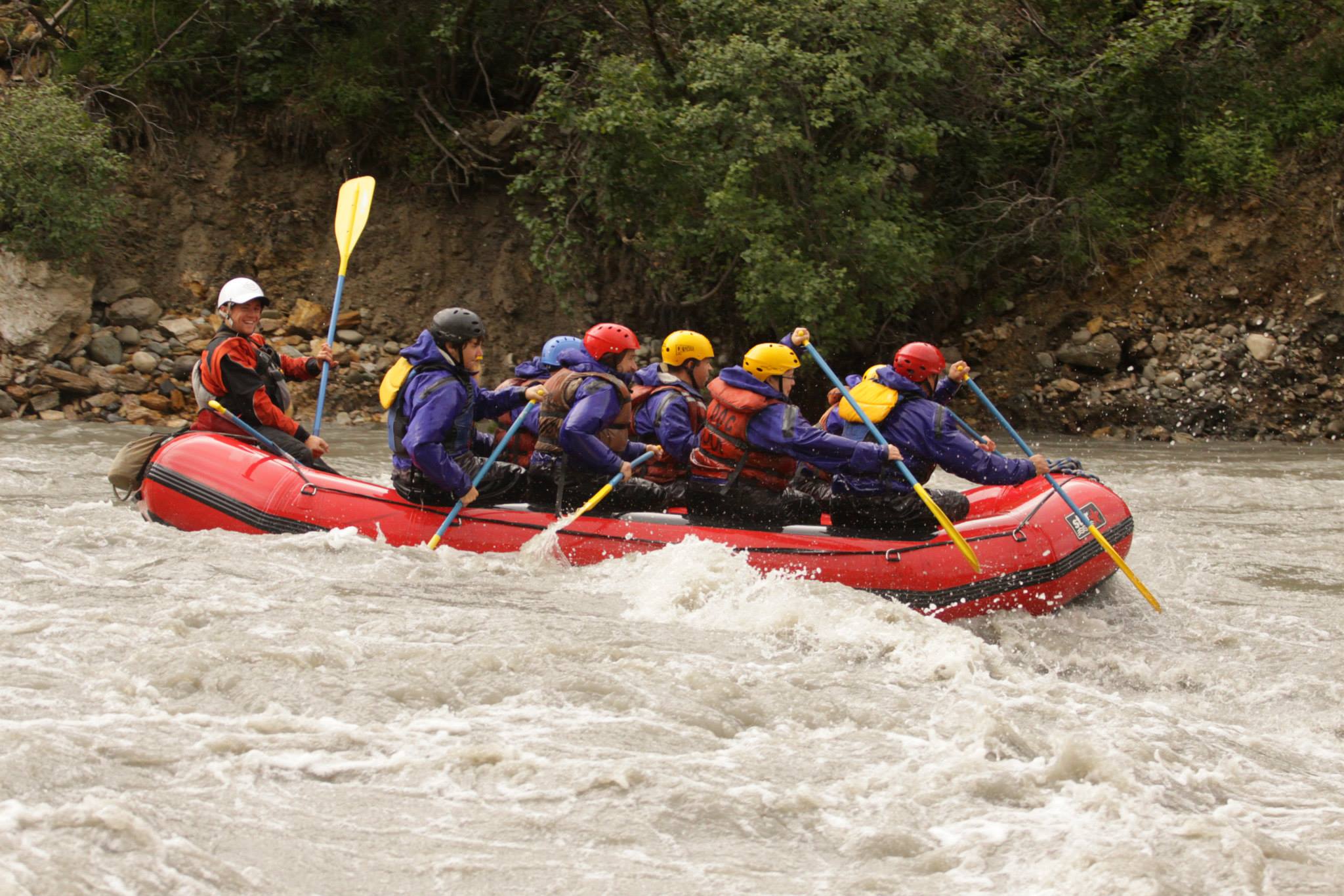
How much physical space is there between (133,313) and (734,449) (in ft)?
31.9

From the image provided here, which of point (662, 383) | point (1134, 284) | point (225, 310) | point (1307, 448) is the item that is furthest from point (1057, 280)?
point (225, 310)

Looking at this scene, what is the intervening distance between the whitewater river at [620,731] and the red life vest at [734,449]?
1.71 ft

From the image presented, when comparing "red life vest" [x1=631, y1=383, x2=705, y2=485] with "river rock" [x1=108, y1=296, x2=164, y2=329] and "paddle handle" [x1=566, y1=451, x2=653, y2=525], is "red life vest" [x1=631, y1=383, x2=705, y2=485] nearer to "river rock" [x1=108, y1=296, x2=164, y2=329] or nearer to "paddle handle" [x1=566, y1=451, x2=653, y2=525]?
"paddle handle" [x1=566, y1=451, x2=653, y2=525]

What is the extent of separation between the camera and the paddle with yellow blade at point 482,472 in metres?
7.03

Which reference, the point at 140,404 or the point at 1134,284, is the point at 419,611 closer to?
the point at 140,404

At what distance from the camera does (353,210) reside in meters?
10.1

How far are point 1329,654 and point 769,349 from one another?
2.96 metres

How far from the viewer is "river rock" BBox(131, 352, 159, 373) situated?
1416 cm

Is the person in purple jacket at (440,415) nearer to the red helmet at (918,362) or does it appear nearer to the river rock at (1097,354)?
the red helmet at (918,362)

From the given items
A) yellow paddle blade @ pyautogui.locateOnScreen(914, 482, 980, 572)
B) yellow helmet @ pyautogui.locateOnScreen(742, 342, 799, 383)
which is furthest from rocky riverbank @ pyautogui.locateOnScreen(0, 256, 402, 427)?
yellow paddle blade @ pyautogui.locateOnScreen(914, 482, 980, 572)

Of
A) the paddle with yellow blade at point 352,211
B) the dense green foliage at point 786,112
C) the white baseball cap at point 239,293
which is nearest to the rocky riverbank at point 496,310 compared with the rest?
the dense green foliage at point 786,112

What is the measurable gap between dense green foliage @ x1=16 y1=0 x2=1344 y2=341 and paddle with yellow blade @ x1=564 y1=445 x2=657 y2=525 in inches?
243

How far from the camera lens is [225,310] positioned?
304 inches

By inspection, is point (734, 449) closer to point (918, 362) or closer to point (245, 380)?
point (918, 362)
